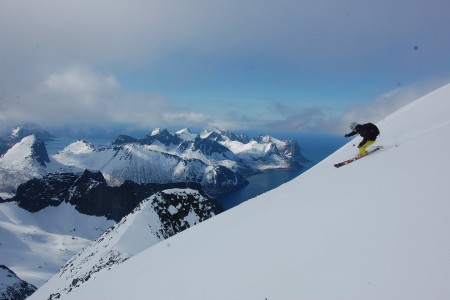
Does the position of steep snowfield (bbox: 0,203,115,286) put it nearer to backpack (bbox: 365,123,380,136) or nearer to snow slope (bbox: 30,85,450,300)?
snow slope (bbox: 30,85,450,300)

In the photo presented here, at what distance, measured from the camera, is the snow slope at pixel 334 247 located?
4105 millimetres

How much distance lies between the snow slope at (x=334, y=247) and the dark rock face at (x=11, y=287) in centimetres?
10591

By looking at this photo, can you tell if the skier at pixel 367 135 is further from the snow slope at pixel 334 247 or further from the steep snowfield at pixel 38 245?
the steep snowfield at pixel 38 245

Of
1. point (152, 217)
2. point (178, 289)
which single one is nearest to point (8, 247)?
point (152, 217)

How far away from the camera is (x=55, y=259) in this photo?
499ft

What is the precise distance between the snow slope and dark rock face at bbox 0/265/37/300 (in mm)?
105907

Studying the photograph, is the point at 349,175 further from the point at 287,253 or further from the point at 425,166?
the point at 287,253

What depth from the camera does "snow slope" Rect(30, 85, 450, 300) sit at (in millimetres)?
4105

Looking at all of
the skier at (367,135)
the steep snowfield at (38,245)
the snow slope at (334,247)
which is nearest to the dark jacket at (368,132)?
the skier at (367,135)

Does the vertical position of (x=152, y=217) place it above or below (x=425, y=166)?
above

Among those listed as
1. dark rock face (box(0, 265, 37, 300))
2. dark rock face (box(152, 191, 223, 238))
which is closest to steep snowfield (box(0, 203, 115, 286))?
dark rock face (box(0, 265, 37, 300))

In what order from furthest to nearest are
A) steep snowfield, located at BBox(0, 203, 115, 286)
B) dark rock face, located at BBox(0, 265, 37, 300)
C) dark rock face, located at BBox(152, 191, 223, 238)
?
steep snowfield, located at BBox(0, 203, 115, 286), dark rock face, located at BBox(0, 265, 37, 300), dark rock face, located at BBox(152, 191, 223, 238)

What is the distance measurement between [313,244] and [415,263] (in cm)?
200

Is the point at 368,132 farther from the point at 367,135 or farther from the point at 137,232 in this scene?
the point at 137,232
